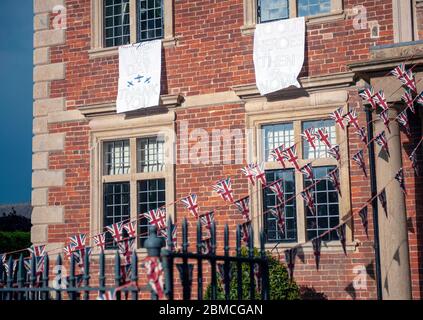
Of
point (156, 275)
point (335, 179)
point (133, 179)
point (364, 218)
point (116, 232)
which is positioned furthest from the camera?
point (133, 179)

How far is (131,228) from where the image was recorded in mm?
13305

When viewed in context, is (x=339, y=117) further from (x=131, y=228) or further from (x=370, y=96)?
(x=131, y=228)

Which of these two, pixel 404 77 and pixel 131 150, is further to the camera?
pixel 131 150

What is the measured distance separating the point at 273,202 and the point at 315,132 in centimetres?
147

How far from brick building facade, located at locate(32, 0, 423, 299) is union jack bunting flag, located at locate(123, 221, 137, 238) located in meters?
0.19

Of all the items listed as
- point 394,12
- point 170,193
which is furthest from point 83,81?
point 394,12

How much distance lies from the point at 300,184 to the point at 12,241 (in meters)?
12.3

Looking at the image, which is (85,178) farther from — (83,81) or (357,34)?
(357,34)

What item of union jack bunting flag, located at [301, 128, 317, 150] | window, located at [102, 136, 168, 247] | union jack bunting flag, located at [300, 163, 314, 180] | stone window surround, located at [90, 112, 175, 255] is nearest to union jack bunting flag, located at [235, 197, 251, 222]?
union jack bunting flag, located at [300, 163, 314, 180]

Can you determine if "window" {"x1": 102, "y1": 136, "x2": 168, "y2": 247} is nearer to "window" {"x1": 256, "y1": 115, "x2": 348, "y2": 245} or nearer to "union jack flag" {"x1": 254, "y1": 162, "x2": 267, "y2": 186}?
"window" {"x1": 256, "y1": 115, "x2": 348, "y2": 245}

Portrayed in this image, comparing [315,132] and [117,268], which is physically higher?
[315,132]

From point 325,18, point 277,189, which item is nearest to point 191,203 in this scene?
point 277,189

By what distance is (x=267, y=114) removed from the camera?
12602mm
